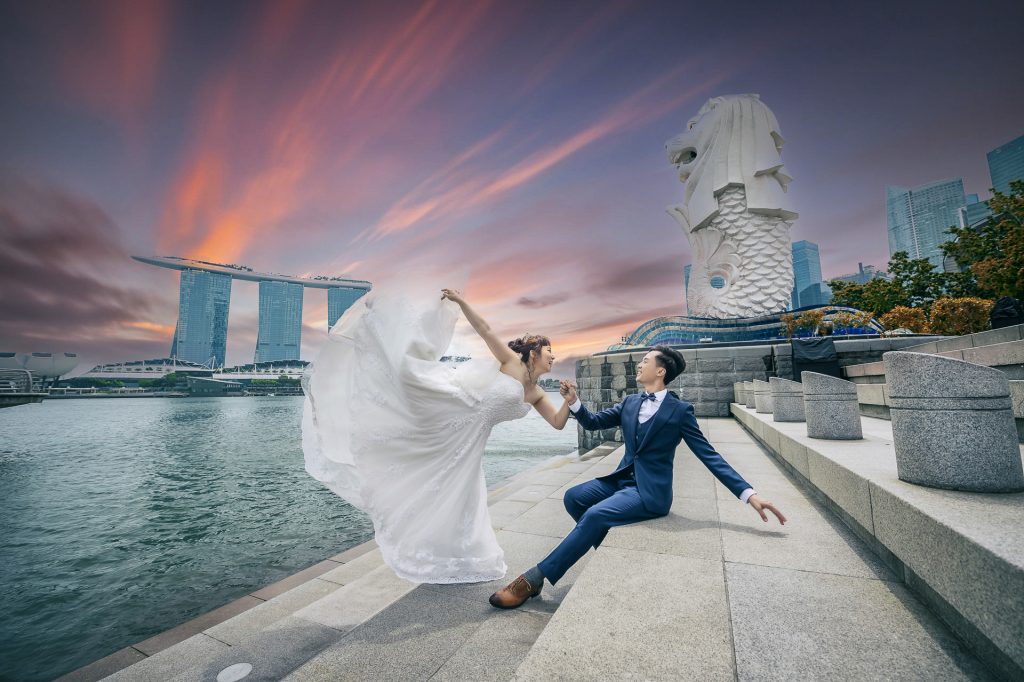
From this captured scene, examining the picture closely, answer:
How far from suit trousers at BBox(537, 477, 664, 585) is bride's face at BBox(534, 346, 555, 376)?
950 mm

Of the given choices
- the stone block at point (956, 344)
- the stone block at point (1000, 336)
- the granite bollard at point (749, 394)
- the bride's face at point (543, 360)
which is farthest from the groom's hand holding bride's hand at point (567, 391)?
the stone block at point (956, 344)

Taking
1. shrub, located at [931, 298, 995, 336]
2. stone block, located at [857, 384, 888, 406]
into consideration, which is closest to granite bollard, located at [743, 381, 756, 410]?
stone block, located at [857, 384, 888, 406]

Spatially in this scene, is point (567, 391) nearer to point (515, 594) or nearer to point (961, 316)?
point (515, 594)

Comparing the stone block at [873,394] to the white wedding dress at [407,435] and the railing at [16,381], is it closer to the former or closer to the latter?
the white wedding dress at [407,435]

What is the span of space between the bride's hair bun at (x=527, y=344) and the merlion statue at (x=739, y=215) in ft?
86.5

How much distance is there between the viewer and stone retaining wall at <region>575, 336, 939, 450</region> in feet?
41.1

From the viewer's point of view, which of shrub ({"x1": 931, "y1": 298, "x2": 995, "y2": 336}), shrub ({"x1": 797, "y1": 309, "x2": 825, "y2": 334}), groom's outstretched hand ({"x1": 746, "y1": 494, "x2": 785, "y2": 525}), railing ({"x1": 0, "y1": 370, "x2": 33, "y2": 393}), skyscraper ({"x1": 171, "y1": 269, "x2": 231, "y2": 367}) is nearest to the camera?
groom's outstretched hand ({"x1": 746, "y1": 494, "x2": 785, "y2": 525})

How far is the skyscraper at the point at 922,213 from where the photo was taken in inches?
5758

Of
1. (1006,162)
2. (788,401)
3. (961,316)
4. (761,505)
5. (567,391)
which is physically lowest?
(761,505)

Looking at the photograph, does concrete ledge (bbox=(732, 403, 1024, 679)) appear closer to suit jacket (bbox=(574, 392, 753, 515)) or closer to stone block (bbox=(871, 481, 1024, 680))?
stone block (bbox=(871, 481, 1024, 680))

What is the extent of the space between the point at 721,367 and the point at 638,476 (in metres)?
12.1

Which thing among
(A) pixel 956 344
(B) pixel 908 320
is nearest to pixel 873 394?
(A) pixel 956 344

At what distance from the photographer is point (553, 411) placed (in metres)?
3.38

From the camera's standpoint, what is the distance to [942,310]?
48.8 ft
